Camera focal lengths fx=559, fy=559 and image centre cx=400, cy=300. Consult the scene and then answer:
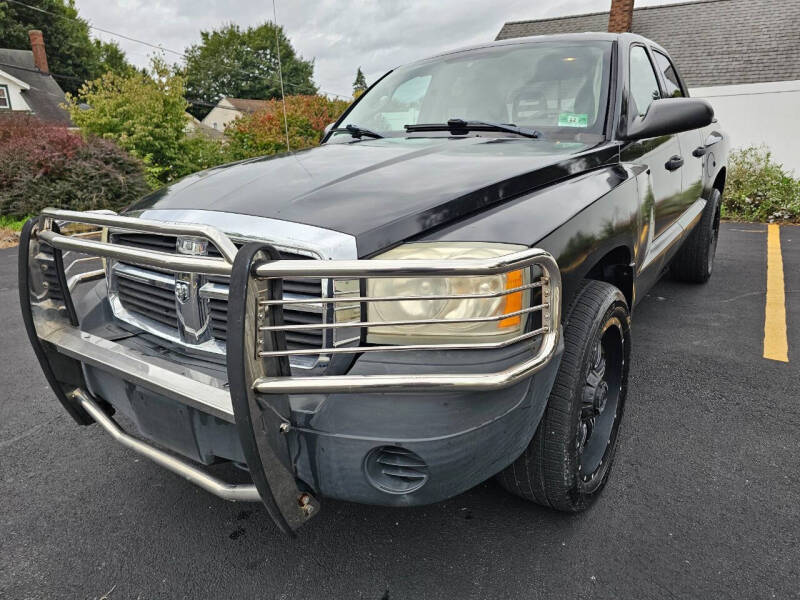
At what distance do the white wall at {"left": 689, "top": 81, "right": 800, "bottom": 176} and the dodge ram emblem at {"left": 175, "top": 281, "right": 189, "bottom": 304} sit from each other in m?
15.5

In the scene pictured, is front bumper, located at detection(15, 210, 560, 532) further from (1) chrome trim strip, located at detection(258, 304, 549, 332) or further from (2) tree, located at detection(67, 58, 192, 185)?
(2) tree, located at detection(67, 58, 192, 185)

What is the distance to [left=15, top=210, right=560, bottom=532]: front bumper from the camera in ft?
4.18

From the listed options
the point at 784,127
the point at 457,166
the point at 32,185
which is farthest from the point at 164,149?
the point at 784,127

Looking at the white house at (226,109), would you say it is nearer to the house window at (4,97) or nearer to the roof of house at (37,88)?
the roof of house at (37,88)

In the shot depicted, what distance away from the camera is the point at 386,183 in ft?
6.01

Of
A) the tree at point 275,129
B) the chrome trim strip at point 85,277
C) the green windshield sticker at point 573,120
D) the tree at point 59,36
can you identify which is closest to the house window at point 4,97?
the tree at point 59,36

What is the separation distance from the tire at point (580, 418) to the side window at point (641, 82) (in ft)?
4.11

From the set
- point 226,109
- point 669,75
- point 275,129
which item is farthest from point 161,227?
point 226,109

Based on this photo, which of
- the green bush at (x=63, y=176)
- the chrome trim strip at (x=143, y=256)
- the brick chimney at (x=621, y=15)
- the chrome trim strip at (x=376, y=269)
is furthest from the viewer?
the brick chimney at (x=621, y=15)

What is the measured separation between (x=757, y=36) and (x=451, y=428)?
66.2 feet

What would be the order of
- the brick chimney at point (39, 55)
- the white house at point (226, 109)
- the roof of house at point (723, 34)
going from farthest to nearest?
the white house at point (226, 109) < the brick chimney at point (39, 55) < the roof of house at point (723, 34)

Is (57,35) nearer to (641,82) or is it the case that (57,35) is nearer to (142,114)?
(142,114)

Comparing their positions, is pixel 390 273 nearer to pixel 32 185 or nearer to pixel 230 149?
pixel 32 185

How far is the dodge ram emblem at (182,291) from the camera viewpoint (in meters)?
1.69
